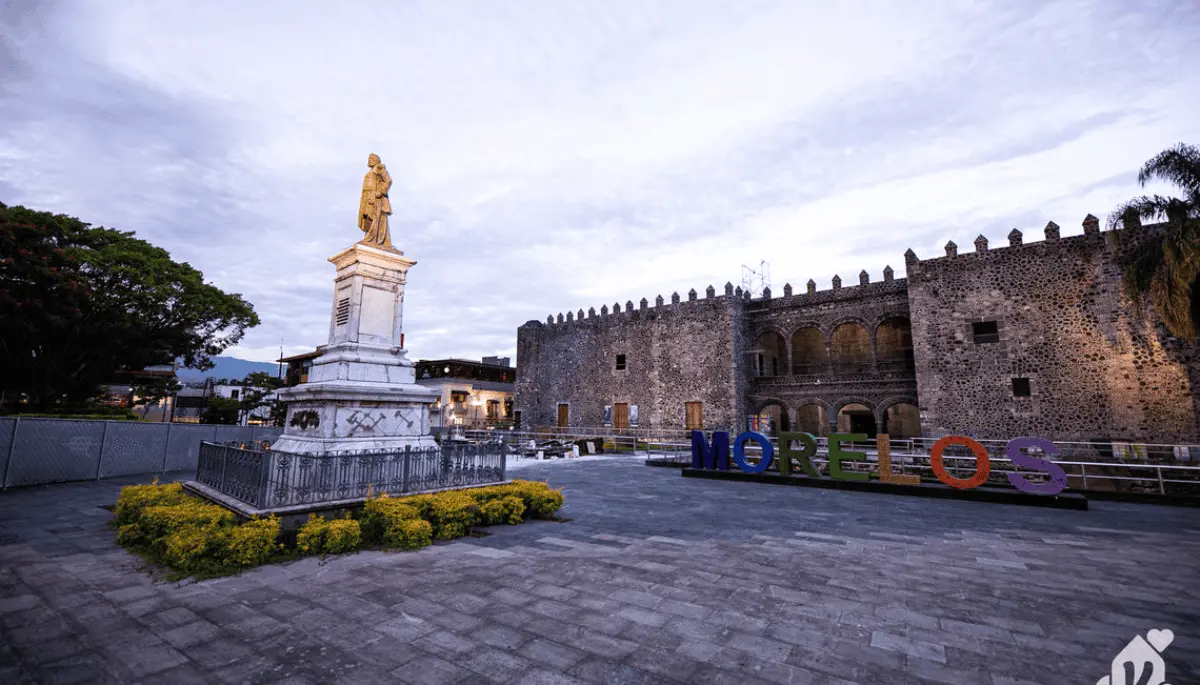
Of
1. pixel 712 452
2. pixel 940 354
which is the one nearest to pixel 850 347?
pixel 940 354

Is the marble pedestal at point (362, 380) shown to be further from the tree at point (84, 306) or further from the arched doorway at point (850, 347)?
the arched doorway at point (850, 347)

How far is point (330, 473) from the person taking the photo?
6984mm

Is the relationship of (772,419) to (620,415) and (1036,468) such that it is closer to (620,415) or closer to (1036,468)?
(620,415)

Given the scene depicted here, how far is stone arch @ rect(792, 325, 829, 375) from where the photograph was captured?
1240 inches

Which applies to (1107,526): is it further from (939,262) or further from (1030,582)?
(939,262)

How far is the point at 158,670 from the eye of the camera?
315 centimetres

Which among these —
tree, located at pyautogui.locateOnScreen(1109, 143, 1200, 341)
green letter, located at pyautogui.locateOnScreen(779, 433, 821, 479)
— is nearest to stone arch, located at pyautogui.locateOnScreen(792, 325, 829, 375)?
tree, located at pyautogui.locateOnScreen(1109, 143, 1200, 341)

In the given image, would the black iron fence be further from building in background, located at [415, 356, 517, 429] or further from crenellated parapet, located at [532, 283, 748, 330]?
building in background, located at [415, 356, 517, 429]

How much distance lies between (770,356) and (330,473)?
28.3 meters

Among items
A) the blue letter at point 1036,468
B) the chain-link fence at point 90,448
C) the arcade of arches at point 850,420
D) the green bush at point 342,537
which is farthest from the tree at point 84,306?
the arcade of arches at point 850,420

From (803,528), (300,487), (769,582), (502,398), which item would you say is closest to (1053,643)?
(769,582)

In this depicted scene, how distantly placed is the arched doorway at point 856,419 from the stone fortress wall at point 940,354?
0.39ft

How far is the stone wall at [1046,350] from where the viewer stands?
17844 mm

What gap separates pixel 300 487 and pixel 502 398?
45.0 metres
